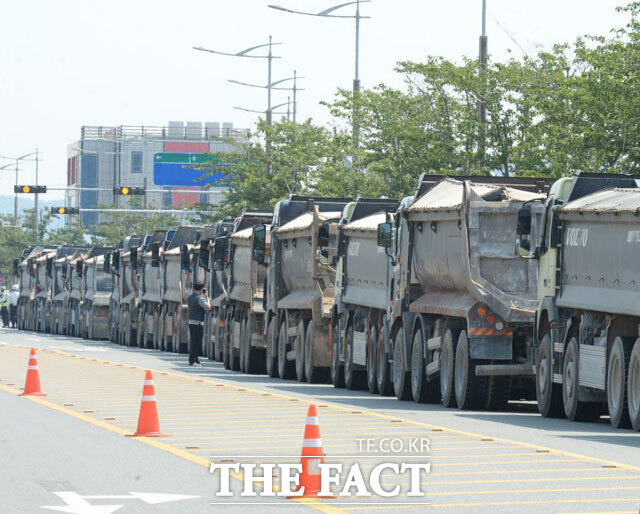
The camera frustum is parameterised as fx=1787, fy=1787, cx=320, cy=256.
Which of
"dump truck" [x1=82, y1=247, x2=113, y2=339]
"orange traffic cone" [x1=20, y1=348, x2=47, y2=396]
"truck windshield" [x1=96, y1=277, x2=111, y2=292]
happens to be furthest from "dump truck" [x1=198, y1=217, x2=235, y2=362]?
"dump truck" [x1=82, y1=247, x2=113, y2=339]

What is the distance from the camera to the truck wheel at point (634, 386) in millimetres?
19188

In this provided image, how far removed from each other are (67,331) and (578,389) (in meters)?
49.8

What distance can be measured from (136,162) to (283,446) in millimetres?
147184

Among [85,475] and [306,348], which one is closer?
[85,475]

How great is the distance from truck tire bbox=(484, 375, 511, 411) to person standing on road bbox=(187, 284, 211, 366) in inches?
616

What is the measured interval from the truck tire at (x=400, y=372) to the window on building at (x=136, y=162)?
449 feet

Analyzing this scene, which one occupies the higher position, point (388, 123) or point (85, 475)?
point (388, 123)

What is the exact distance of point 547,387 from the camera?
2191 cm

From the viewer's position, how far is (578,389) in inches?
824

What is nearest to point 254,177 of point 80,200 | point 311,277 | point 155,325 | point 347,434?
point 155,325

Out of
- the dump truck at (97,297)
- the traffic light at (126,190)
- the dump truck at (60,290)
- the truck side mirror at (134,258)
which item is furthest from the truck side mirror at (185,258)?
the traffic light at (126,190)

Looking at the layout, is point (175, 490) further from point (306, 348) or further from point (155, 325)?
point (155, 325)

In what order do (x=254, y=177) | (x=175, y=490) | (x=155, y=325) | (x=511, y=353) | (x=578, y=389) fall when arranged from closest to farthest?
(x=175, y=490) < (x=578, y=389) < (x=511, y=353) < (x=155, y=325) < (x=254, y=177)

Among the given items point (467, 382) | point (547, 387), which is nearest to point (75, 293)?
point (467, 382)
